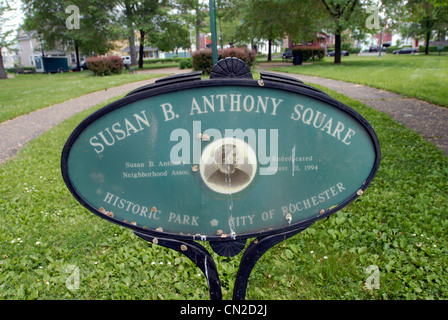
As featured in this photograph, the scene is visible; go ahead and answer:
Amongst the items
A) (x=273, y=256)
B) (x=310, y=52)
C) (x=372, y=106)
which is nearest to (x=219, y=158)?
(x=273, y=256)

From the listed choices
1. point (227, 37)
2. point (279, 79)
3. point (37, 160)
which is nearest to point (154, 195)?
point (279, 79)

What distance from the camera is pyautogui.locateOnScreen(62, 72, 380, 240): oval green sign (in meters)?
1.62

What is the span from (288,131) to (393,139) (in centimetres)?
471

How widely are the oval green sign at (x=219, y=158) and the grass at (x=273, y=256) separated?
1.13 metres

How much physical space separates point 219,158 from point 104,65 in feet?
80.3

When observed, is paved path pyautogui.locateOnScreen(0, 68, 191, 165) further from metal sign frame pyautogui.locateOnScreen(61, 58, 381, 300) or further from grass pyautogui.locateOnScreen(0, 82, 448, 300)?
metal sign frame pyautogui.locateOnScreen(61, 58, 381, 300)

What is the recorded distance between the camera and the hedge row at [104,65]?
2352 centimetres

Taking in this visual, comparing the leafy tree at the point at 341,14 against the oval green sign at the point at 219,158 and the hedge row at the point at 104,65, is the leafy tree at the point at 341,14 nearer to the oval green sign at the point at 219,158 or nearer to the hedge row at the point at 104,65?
the hedge row at the point at 104,65

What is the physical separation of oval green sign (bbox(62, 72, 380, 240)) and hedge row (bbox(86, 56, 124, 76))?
24198 millimetres

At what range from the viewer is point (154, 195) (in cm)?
174

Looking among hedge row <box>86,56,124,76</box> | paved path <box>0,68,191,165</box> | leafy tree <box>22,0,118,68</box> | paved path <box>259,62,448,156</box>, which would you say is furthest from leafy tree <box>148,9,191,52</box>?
paved path <box>259,62,448,156</box>

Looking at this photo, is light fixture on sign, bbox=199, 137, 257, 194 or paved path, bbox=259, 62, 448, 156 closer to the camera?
light fixture on sign, bbox=199, 137, 257, 194

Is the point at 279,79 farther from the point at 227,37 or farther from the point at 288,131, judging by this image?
the point at 227,37

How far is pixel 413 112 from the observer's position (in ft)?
24.5
